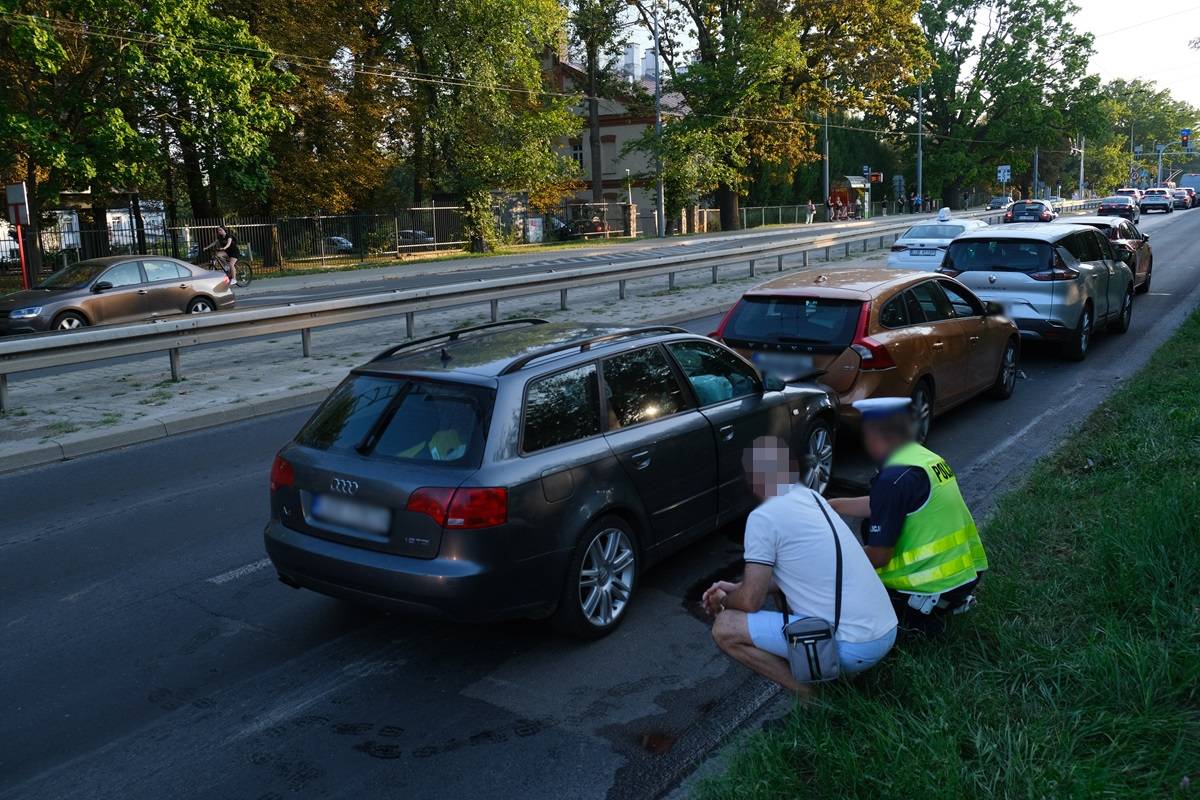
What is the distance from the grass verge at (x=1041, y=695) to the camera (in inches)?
134

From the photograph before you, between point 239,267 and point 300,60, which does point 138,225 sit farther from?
point 300,60

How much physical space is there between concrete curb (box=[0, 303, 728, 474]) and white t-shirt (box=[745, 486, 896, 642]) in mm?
7971

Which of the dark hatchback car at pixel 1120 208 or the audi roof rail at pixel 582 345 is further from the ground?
the dark hatchback car at pixel 1120 208

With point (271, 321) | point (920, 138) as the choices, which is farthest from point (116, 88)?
point (920, 138)

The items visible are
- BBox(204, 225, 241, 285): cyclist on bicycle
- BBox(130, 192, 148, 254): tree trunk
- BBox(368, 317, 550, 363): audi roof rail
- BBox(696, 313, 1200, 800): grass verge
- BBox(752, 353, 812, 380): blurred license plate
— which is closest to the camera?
BBox(696, 313, 1200, 800): grass verge

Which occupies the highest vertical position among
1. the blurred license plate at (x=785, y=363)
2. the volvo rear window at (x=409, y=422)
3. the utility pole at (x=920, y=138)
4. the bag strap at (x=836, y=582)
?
the utility pole at (x=920, y=138)

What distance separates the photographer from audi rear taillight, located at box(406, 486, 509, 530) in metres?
4.60

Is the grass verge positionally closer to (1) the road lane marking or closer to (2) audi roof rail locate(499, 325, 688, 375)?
(2) audi roof rail locate(499, 325, 688, 375)

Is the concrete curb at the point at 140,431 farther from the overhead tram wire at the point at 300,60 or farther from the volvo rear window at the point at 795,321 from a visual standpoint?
the overhead tram wire at the point at 300,60

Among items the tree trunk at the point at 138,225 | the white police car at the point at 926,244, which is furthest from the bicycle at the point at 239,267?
the white police car at the point at 926,244

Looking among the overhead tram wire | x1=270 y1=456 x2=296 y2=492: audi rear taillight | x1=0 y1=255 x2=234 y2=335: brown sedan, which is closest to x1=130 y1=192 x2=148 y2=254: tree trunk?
the overhead tram wire

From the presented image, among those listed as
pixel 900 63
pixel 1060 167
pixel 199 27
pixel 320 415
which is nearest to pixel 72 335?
pixel 320 415

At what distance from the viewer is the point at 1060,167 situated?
333 ft

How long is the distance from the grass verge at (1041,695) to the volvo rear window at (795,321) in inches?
111
